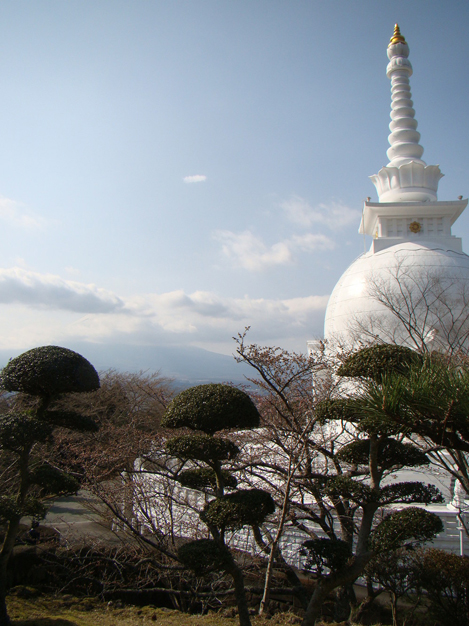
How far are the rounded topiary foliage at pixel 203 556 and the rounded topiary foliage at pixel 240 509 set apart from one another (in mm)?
281

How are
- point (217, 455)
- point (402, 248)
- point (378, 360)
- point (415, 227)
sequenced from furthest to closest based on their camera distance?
point (415, 227), point (402, 248), point (217, 455), point (378, 360)

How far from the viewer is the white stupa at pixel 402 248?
16.4 metres

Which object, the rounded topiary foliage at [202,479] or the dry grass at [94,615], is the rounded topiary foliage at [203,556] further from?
the dry grass at [94,615]

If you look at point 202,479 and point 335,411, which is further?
point 202,479

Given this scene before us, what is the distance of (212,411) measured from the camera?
5.95 meters

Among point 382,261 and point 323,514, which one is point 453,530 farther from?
point 382,261

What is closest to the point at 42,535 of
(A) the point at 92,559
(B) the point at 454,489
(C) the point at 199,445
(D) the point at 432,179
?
(A) the point at 92,559

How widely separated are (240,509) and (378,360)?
274cm

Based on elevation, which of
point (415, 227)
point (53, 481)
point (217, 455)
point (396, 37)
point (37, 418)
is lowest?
point (53, 481)

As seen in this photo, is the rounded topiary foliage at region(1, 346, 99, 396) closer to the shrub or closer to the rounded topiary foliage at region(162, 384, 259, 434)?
the rounded topiary foliage at region(162, 384, 259, 434)

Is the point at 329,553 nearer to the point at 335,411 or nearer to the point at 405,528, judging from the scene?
the point at 405,528

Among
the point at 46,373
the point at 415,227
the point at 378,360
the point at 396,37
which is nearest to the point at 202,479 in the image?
the point at 46,373

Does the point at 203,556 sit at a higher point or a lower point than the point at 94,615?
higher

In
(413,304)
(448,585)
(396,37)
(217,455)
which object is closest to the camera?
(217,455)
